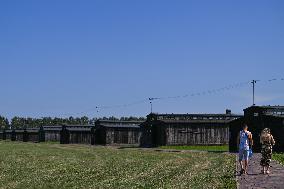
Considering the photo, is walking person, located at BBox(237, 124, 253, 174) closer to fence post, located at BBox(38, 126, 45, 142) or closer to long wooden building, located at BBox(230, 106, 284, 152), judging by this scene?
long wooden building, located at BBox(230, 106, 284, 152)

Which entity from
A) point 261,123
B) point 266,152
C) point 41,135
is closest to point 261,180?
point 266,152

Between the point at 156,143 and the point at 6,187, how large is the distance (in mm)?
47723

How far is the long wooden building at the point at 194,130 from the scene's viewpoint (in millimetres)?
64312

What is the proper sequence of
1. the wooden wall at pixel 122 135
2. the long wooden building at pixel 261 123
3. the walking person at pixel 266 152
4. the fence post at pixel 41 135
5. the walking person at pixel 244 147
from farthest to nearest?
the fence post at pixel 41 135 < the wooden wall at pixel 122 135 < the long wooden building at pixel 261 123 < the walking person at pixel 266 152 < the walking person at pixel 244 147

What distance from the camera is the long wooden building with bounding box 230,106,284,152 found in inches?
1770

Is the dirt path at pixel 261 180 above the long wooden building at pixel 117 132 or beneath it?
beneath

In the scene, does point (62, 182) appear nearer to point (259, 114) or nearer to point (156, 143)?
point (259, 114)

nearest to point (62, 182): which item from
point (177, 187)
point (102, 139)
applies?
point (177, 187)

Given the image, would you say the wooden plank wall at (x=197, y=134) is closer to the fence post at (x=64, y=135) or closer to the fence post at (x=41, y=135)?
the fence post at (x=64, y=135)

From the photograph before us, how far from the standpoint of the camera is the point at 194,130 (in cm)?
6444

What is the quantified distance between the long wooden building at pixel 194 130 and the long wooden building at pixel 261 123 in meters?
16.1

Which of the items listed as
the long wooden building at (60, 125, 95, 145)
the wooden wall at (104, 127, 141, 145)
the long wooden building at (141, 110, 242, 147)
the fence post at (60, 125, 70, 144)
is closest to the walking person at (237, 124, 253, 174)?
the long wooden building at (141, 110, 242, 147)

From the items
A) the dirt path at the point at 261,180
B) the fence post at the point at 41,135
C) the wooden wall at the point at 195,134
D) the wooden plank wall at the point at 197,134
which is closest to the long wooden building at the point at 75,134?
the fence post at the point at 41,135

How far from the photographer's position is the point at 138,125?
2928 inches
